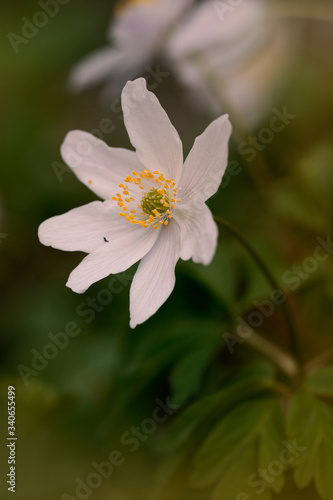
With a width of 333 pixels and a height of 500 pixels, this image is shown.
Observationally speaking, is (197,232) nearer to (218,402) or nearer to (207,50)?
(218,402)

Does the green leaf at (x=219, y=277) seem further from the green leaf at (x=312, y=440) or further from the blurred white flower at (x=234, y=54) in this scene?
the blurred white flower at (x=234, y=54)

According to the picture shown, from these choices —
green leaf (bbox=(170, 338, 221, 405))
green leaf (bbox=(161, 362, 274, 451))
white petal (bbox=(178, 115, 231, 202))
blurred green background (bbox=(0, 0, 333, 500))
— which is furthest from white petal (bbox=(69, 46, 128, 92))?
green leaf (bbox=(161, 362, 274, 451))

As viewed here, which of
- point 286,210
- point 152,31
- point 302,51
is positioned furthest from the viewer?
point 302,51

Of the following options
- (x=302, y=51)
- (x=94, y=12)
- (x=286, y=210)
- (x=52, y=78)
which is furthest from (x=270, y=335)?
(x=94, y=12)

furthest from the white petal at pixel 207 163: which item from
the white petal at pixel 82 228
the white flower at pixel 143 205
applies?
the white petal at pixel 82 228

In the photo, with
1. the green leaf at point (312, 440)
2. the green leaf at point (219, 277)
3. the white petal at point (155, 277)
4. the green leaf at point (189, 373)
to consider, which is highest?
the white petal at point (155, 277)

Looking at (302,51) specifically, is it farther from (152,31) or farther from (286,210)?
(286,210)
